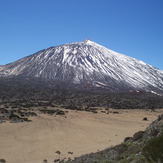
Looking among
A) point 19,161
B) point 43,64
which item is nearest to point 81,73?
point 43,64

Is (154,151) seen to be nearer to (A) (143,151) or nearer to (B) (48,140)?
(A) (143,151)

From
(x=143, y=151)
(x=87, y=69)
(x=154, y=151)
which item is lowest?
(x=143, y=151)

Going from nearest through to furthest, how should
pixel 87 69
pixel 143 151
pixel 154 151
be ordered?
pixel 154 151, pixel 143 151, pixel 87 69

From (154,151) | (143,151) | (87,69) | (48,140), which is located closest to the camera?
(154,151)

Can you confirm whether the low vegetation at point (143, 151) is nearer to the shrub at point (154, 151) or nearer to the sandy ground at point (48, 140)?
the shrub at point (154, 151)

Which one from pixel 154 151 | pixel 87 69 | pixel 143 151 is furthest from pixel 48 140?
pixel 87 69

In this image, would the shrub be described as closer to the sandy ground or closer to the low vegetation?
the low vegetation

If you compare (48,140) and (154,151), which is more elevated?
(154,151)

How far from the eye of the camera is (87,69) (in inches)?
3632

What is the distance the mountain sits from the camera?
81312 mm

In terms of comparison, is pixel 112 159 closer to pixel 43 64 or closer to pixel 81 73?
pixel 81 73

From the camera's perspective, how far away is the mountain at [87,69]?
8131 centimetres

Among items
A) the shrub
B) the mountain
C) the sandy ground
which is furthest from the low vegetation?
the mountain

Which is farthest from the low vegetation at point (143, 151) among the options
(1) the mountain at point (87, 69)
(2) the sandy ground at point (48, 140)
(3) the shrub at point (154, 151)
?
(1) the mountain at point (87, 69)
